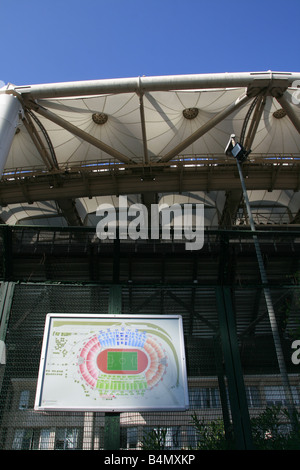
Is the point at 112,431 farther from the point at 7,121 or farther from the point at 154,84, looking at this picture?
the point at 154,84

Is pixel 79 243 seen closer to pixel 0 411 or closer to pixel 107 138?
pixel 0 411

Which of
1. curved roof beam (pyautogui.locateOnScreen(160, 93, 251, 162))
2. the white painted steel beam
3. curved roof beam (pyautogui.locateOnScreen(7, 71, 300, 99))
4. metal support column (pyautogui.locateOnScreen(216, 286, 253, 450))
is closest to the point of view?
metal support column (pyautogui.locateOnScreen(216, 286, 253, 450))

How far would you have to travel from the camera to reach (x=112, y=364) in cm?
438

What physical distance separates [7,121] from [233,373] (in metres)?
15.2

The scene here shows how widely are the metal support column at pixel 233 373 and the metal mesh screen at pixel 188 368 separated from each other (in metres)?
0.08

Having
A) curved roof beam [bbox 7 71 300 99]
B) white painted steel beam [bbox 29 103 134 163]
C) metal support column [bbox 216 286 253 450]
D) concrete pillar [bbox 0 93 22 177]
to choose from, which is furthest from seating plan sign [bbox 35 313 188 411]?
white painted steel beam [bbox 29 103 134 163]

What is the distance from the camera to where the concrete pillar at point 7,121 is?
15.5 meters

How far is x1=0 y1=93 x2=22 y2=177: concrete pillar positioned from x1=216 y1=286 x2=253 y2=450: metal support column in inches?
529

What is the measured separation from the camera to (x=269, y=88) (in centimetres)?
1803

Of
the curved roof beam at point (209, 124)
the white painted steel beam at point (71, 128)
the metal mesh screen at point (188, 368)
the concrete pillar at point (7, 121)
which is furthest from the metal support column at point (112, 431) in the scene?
the curved roof beam at point (209, 124)

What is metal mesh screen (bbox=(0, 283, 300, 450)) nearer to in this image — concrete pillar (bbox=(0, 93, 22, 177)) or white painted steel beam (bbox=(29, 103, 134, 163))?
concrete pillar (bbox=(0, 93, 22, 177))

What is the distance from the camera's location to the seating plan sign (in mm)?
4141

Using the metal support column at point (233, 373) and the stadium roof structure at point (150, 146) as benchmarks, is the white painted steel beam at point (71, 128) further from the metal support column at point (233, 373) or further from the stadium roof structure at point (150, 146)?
the metal support column at point (233, 373)
